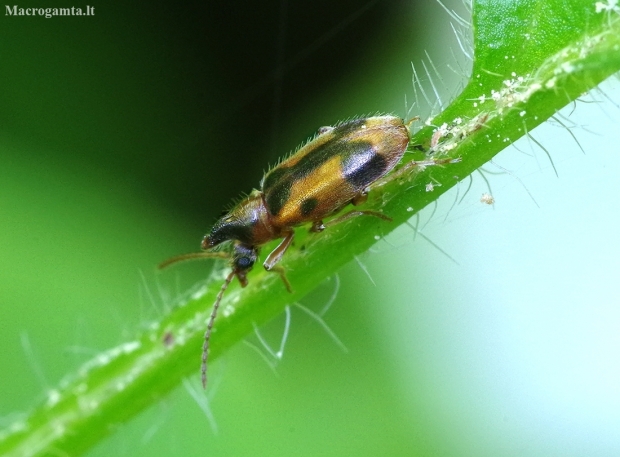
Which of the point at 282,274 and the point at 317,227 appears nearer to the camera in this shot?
the point at 282,274

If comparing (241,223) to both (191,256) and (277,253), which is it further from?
(277,253)

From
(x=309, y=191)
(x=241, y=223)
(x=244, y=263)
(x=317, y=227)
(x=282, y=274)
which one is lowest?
(x=282, y=274)

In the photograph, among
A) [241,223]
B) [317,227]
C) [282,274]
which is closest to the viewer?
[282,274]

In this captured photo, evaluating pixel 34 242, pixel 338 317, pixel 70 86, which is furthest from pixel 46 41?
pixel 338 317

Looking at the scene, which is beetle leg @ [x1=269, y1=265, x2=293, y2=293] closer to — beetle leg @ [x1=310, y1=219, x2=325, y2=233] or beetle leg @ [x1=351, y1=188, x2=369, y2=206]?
beetle leg @ [x1=310, y1=219, x2=325, y2=233]

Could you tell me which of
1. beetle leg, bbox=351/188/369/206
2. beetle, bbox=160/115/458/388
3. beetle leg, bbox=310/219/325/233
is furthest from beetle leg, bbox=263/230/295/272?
beetle leg, bbox=351/188/369/206

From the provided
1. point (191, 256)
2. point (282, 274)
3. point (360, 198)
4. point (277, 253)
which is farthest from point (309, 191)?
point (191, 256)

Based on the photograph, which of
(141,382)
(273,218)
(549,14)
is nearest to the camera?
(549,14)

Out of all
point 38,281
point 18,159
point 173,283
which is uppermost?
point 18,159

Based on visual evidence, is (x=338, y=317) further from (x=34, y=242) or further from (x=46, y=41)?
(x=46, y=41)
